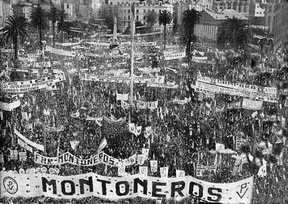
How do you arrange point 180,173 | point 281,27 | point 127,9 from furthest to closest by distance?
point 180,173
point 127,9
point 281,27

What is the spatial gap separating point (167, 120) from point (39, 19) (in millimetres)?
1070

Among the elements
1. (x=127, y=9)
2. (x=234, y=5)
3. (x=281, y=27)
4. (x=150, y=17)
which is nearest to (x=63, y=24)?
(x=127, y=9)

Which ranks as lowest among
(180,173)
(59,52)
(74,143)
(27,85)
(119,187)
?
(119,187)

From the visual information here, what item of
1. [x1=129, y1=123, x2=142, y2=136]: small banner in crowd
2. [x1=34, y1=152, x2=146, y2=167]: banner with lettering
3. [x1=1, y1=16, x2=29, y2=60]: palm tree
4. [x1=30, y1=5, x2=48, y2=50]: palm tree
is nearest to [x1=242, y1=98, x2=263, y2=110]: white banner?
[x1=129, y1=123, x2=142, y2=136]: small banner in crowd

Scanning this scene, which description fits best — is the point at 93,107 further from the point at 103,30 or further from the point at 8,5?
the point at 8,5

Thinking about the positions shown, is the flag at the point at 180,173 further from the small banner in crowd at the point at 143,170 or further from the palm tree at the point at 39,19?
the palm tree at the point at 39,19

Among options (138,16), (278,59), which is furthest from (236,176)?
(138,16)

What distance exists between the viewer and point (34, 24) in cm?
277

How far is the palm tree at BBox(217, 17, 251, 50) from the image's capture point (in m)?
2.68

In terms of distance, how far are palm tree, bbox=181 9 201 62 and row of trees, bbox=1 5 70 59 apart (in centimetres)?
76

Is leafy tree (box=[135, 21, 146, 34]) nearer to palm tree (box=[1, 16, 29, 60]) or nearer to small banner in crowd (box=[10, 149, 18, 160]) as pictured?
palm tree (box=[1, 16, 29, 60])

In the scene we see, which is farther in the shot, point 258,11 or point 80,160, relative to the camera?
point 80,160

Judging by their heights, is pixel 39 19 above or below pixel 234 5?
below

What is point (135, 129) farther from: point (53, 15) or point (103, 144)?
point (53, 15)
